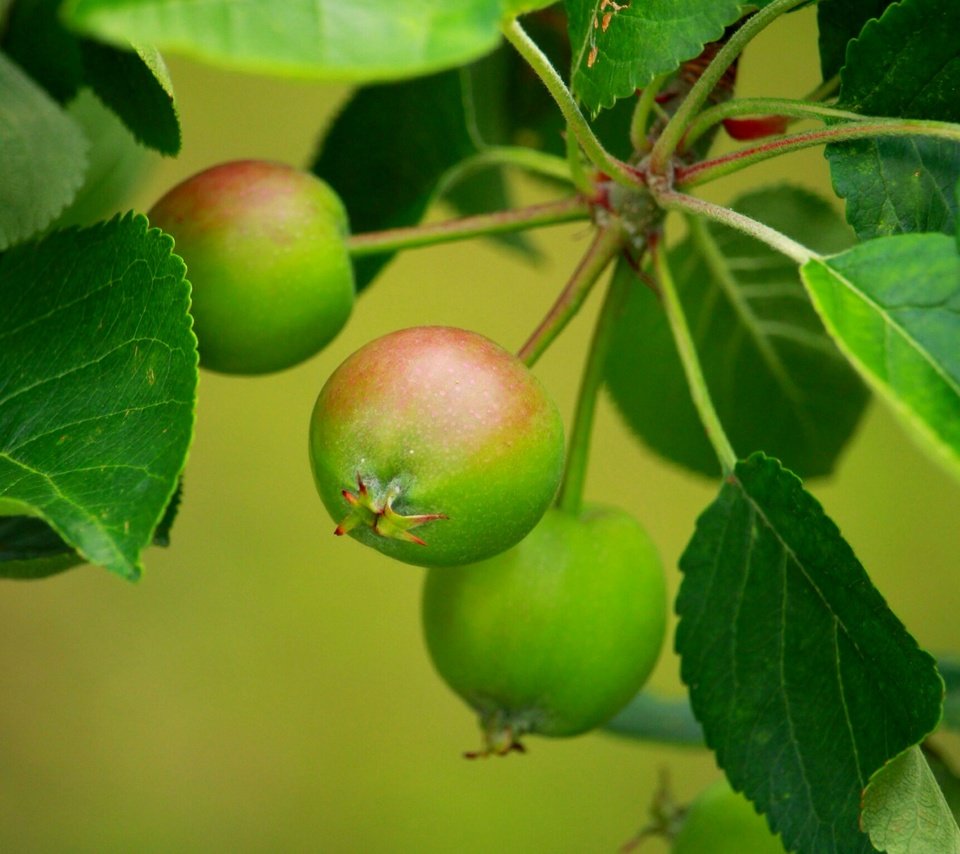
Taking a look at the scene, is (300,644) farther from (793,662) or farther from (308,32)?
(308,32)

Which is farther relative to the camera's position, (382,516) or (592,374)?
(592,374)

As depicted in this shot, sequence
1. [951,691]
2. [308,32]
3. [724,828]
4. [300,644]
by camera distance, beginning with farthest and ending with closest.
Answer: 1. [300,644]
2. [951,691]
3. [724,828]
4. [308,32]

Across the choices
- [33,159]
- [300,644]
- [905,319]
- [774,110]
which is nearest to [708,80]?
[774,110]

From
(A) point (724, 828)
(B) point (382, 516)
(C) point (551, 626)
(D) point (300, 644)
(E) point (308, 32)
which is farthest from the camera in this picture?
(D) point (300, 644)

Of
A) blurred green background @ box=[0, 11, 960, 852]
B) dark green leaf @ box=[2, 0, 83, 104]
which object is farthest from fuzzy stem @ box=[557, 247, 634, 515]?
blurred green background @ box=[0, 11, 960, 852]

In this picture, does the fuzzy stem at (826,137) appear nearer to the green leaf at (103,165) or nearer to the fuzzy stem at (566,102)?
the fuzzy stem at (566,102)

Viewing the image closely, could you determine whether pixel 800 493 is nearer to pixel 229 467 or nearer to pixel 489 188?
pixel 489 188
